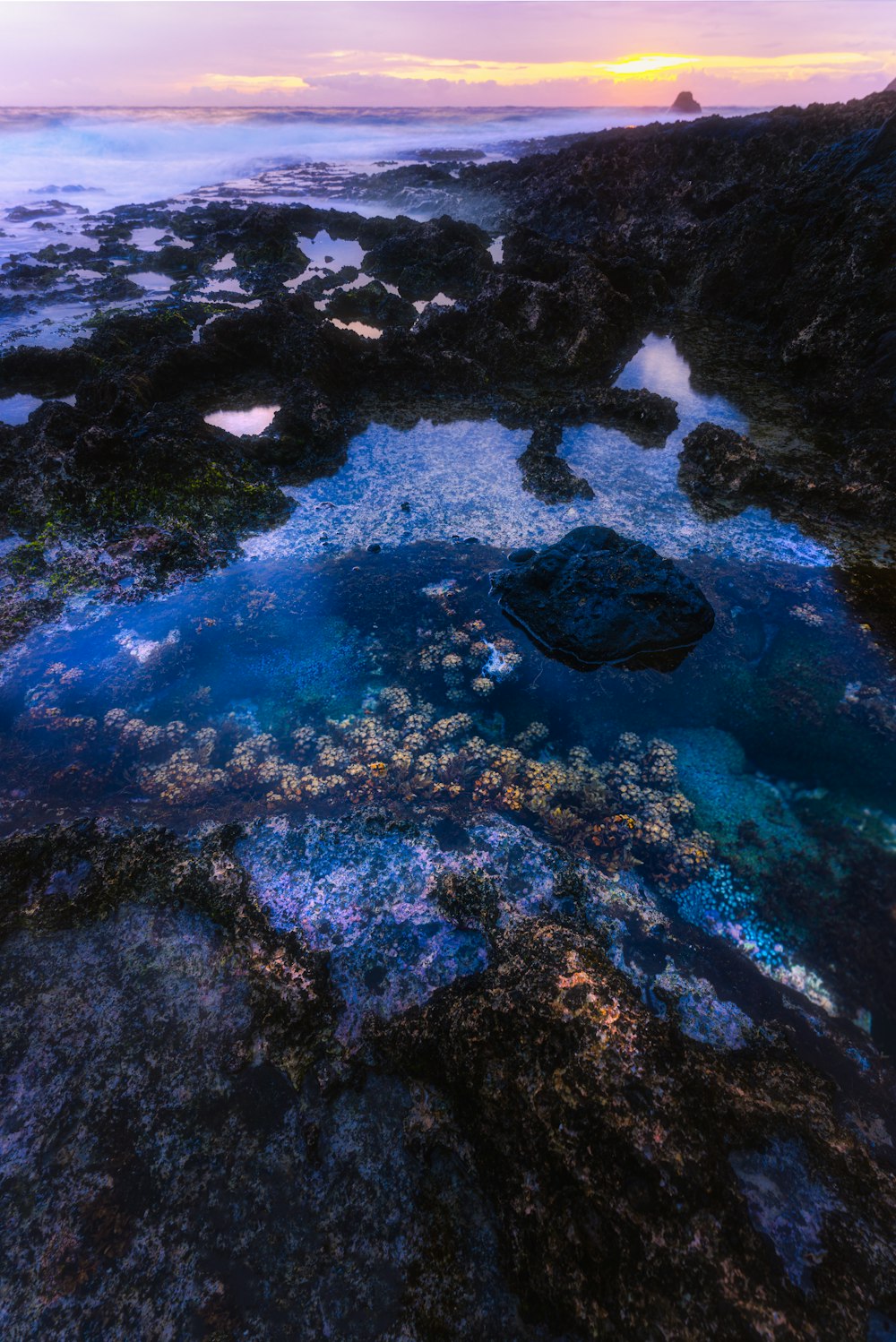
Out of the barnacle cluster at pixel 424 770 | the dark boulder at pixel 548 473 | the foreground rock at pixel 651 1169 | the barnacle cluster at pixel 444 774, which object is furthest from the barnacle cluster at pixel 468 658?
the dark boulder at pixel 548 473

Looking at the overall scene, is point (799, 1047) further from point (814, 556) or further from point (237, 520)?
point (237, 520)

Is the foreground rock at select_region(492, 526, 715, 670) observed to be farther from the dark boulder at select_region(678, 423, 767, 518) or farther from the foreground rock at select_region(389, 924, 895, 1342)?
the foreground rock at select_region(389, 924, 895, 1342)

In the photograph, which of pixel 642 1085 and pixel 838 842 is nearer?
pixel 642 1085

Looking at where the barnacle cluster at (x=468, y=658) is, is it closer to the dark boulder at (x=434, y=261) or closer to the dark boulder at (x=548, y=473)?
the dark boulder at (x=548, y=473)

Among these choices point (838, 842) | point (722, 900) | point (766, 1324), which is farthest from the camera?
point (838, 842)

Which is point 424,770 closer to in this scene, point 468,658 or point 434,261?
point 468,658

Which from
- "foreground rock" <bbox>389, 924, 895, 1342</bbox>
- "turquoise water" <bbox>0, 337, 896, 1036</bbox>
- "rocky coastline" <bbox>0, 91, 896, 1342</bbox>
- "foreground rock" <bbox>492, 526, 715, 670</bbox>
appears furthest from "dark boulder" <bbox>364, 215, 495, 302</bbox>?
"foreground rock" <bbox>389, 924, 895, 1342</bbox>

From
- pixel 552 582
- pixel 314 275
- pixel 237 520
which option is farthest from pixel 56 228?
pixel 552 582

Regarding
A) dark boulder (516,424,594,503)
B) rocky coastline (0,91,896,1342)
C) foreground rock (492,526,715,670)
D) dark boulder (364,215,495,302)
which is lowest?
rocky coastline (0,91,896,1342)
